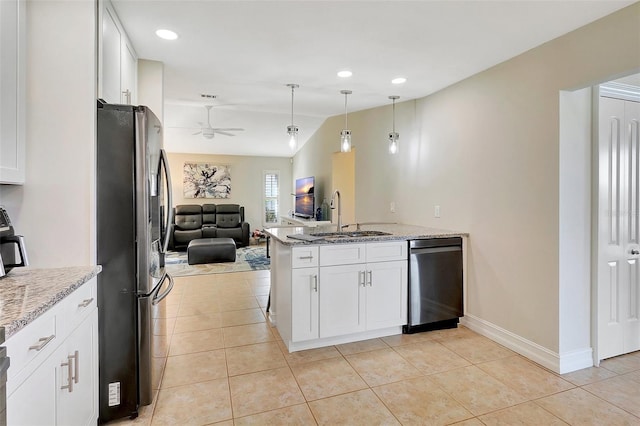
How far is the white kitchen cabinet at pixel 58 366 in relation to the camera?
1.02 m

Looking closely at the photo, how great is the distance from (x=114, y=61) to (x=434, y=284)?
305cm

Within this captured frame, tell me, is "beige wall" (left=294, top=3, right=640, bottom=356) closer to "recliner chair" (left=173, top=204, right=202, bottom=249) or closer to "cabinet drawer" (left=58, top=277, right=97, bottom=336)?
"cabinet drawer" (left=58, top=277, right=97, bottom=336)

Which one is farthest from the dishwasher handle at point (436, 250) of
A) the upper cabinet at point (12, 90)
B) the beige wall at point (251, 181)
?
the beige wall at point (251, 181)

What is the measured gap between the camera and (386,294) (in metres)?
2.93

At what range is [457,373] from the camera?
2.38 meters

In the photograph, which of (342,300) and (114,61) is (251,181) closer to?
(342,300)

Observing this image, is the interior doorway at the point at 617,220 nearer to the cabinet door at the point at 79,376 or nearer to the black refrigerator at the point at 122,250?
the black refrigerator at the point at 122,250

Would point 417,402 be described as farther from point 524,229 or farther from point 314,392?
point 524,229

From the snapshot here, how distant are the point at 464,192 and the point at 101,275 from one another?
299 cm

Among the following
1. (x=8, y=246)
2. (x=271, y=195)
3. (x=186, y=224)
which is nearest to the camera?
(x=8, y=246)

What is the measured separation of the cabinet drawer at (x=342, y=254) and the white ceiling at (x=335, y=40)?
1.56 meters

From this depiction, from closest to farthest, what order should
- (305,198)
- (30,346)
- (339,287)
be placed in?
1. (30,346)
2. (339,287)
3. (305,198)

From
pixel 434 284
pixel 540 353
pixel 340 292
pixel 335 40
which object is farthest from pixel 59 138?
pixel 540 353

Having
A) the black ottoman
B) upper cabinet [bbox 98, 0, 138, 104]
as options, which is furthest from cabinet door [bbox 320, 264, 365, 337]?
the black ottoman
